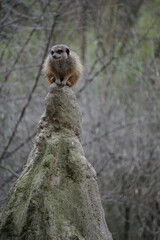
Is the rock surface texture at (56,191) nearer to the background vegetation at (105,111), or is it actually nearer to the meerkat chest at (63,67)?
the meerkat chest at (63,67)

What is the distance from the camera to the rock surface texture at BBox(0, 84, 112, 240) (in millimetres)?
3484

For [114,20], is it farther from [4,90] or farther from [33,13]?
[4,90]

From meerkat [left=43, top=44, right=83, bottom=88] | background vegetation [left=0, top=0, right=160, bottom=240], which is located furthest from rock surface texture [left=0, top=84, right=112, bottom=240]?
background vegetation [left=0, top=0, right=160, bottom=240]

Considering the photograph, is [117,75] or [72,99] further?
[117,75]

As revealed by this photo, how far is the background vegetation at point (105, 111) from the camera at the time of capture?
28.2 feet

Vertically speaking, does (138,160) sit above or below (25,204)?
below

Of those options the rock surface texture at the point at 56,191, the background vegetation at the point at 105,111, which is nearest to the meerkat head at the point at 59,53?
the rock surface texture at the point at 56,191

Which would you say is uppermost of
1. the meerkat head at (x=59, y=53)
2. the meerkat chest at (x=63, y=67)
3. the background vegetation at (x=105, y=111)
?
the meerkat head at (x=59, y=53)

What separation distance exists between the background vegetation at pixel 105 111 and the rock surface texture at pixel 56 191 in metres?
4.05

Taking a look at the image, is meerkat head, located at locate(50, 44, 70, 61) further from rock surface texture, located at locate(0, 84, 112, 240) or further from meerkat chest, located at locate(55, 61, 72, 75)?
rock surface texture, located at locate(0, 84, 112, 240)

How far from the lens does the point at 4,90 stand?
820cm

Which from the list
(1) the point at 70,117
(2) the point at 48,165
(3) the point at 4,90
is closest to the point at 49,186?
(2) the point at 48,165

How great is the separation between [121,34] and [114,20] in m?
0.53

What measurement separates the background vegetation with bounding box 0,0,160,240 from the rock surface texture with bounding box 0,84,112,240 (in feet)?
13.3
